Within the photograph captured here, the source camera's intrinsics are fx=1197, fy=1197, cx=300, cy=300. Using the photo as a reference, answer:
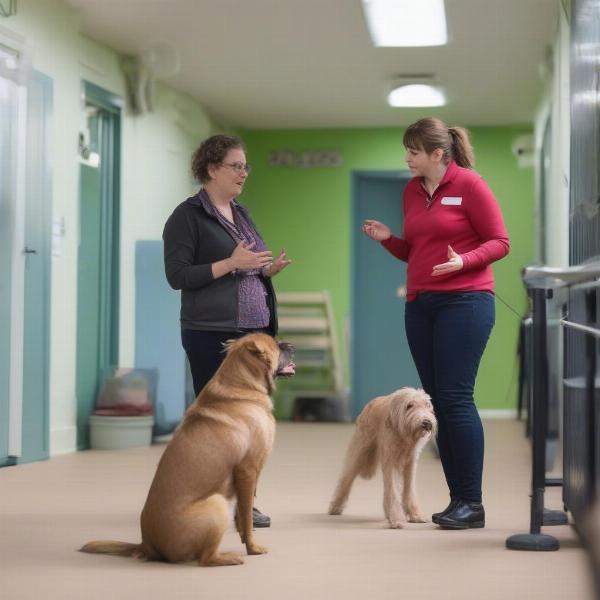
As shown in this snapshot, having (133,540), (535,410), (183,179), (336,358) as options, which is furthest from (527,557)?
(336,358)

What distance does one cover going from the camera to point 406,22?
23.9 feet

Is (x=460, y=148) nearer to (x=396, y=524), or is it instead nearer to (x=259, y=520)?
(x=396, y=524)

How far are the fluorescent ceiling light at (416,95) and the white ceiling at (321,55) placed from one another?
10 cm

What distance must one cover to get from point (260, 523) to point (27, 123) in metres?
3.16

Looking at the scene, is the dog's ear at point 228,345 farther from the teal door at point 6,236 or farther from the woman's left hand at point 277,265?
the teal door at point 6,236

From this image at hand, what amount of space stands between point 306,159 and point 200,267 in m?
7.05

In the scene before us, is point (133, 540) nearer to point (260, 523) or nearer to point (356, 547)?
point (260, 523)

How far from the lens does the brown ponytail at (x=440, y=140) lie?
4.01m

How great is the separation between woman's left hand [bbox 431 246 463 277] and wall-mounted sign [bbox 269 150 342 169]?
704cm

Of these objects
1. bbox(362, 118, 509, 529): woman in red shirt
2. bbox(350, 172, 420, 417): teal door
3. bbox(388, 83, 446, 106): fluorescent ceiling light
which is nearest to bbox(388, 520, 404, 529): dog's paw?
bbox(362, 118, 509, 529): woman in red shirt

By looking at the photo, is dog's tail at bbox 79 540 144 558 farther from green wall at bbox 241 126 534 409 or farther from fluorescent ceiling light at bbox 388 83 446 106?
green wall at bbox 241 126 534 409

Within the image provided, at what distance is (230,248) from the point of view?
3984 millimetres

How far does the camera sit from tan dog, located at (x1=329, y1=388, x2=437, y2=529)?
13.2ft

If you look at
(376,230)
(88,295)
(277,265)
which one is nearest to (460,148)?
(376,230)
